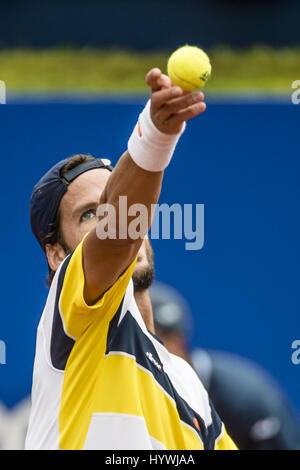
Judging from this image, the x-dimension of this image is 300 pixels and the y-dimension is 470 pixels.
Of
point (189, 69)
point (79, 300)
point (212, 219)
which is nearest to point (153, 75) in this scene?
point (189, 69)

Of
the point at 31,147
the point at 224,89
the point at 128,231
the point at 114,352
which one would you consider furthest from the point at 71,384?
the point at 224,89

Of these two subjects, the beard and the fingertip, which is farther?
the beard

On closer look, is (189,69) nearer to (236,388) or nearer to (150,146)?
(150,146)

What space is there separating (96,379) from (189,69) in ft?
2.51

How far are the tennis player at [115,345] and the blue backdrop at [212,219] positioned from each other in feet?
6.87

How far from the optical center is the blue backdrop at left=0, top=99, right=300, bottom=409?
4.29 metres

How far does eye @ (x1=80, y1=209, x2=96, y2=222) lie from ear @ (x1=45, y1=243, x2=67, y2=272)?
0.12 meters

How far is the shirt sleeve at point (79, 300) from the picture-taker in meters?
1.94

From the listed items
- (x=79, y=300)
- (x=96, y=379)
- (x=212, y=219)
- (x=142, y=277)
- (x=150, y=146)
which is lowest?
(x=96, y=379)

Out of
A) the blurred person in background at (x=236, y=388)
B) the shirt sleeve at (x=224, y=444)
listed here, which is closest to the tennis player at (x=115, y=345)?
the shirt sleeve at (x=224, y=444)

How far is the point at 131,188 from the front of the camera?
1.85 meters

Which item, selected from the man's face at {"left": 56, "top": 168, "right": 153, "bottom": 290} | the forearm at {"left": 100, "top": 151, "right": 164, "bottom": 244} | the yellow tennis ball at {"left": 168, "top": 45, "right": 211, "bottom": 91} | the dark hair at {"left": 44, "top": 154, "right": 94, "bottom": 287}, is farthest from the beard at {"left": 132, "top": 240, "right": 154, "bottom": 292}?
the yellow tennis ball at {"left": 168, "top": 45, "right": 211, "bottom": 91}

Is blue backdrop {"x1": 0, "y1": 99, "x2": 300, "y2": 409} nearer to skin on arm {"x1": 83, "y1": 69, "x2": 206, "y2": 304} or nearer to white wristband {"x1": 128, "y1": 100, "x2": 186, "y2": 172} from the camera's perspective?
skin on arm {"x1": 83, "y1": 69, "x2": 206, "y2": 304}

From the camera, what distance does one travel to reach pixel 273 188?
441cm
